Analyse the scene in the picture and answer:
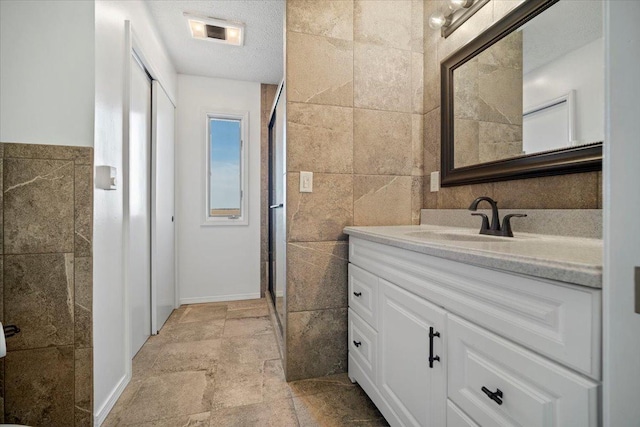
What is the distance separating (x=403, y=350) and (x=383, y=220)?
2.74 feet

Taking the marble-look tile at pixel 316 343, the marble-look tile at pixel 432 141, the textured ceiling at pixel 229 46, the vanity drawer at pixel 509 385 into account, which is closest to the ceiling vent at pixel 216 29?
the textured ceiling at pixel 229 46

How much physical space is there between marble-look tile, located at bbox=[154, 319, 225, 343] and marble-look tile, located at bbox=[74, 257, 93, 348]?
102 centimetres

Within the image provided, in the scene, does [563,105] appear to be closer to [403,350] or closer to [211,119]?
[403,350]

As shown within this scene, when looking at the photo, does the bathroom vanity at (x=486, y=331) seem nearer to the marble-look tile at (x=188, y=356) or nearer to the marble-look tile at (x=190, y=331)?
the marble-look tile at (x=188, y=356)

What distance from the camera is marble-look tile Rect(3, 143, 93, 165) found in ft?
3.94

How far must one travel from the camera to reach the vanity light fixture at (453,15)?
1475 millimetres

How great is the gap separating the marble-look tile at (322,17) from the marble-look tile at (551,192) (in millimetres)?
1249

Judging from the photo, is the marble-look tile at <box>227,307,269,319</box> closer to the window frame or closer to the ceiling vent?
the window frame

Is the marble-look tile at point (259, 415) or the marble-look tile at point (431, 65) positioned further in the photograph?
the marble-look tile at point (431, 65)

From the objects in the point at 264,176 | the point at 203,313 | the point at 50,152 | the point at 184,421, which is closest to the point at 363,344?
A: the point at 184,421

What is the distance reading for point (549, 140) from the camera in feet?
3.63

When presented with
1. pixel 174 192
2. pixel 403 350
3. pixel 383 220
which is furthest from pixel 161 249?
pixel 403 350

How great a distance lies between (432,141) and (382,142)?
0.31 meters

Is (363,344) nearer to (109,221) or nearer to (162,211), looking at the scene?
(109,221)
